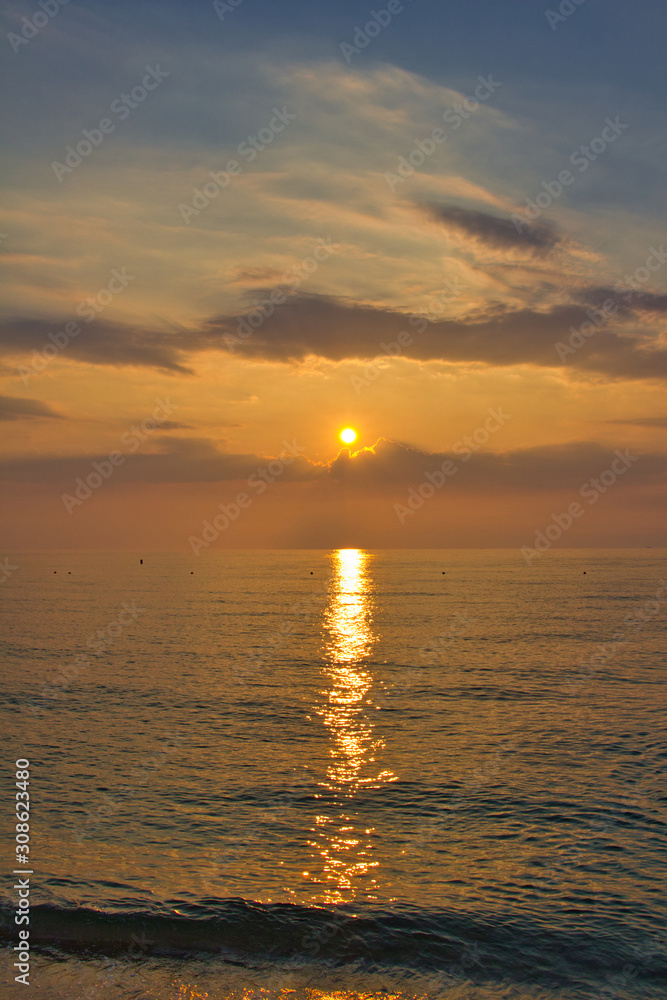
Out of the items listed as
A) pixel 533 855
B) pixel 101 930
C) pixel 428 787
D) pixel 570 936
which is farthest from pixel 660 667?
pixel 101 930

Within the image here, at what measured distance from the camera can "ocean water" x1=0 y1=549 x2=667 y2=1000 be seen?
676 inches

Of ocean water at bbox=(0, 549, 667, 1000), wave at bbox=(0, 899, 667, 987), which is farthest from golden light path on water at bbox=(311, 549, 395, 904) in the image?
wave at bbox=(0, 899, 667, 987)

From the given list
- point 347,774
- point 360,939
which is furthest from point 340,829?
point 360,939

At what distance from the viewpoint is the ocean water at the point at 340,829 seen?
17172 mm

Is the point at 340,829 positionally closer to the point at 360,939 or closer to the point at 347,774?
the point at 347,774

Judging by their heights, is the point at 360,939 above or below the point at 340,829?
below

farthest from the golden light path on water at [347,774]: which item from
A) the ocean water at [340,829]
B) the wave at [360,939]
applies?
the wave at [360,939]

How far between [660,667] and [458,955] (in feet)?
166

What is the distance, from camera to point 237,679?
185 ft

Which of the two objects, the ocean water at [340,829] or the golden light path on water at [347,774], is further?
the golden light path on water at [347,774]

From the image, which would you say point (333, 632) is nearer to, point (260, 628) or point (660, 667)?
point (260, 628)

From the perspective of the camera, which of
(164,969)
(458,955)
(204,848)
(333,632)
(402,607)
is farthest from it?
(402,607)

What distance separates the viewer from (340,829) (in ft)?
83.9

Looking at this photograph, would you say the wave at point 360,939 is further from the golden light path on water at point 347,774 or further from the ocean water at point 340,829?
the golden light path on water at point 347,774
